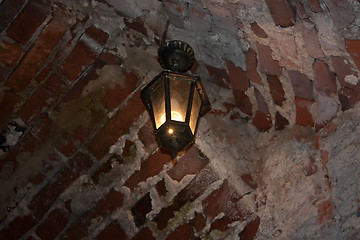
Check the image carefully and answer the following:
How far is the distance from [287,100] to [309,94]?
3.9 inches

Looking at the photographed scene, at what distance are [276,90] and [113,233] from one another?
100 cm

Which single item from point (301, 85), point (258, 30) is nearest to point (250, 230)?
point (301, 85)

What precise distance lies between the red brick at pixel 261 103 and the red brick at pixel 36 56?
0.94 m

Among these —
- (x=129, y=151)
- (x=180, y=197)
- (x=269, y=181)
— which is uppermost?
(x=129, y=151)

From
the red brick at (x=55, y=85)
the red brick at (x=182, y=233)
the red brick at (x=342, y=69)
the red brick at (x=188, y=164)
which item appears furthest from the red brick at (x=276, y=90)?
the red brick at (x=55, y=85)

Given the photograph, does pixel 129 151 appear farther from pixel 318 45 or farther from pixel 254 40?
pixel 318 45

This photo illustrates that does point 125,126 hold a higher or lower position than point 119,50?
lower

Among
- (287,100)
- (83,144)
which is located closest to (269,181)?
(287,100)

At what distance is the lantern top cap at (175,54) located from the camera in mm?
1493

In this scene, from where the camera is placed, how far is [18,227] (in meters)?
1.48

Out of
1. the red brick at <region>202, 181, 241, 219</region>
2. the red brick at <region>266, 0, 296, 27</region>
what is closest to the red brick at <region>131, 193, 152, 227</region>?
the red brick at <region>202, 181, 241, 219</region>

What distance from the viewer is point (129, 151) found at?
151 cm

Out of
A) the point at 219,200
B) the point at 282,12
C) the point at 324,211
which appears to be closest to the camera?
the point at 324,211

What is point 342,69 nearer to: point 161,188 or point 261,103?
point 261,103
